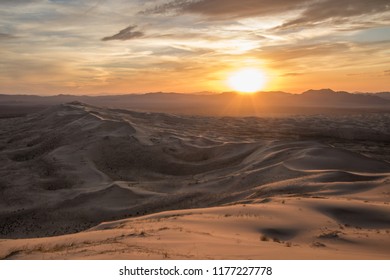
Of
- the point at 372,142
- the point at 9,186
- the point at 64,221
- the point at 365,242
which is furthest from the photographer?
the point at 372,142

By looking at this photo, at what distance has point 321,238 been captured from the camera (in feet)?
19.9

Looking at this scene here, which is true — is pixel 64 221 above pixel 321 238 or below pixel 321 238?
below

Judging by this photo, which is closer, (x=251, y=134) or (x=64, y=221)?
(x=64, y=221)

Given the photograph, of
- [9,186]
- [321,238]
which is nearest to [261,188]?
[321,238]

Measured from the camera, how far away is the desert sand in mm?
5578

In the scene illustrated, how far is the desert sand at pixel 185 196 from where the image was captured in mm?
5578

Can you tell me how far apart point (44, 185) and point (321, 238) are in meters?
11.7

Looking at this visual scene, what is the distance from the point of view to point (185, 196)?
12.2 metres

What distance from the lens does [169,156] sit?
1798 centimetres

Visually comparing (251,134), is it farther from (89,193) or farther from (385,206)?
(385,206)

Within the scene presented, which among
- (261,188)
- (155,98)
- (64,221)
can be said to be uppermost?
(155,98)

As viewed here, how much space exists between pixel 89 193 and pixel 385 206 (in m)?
9.55
